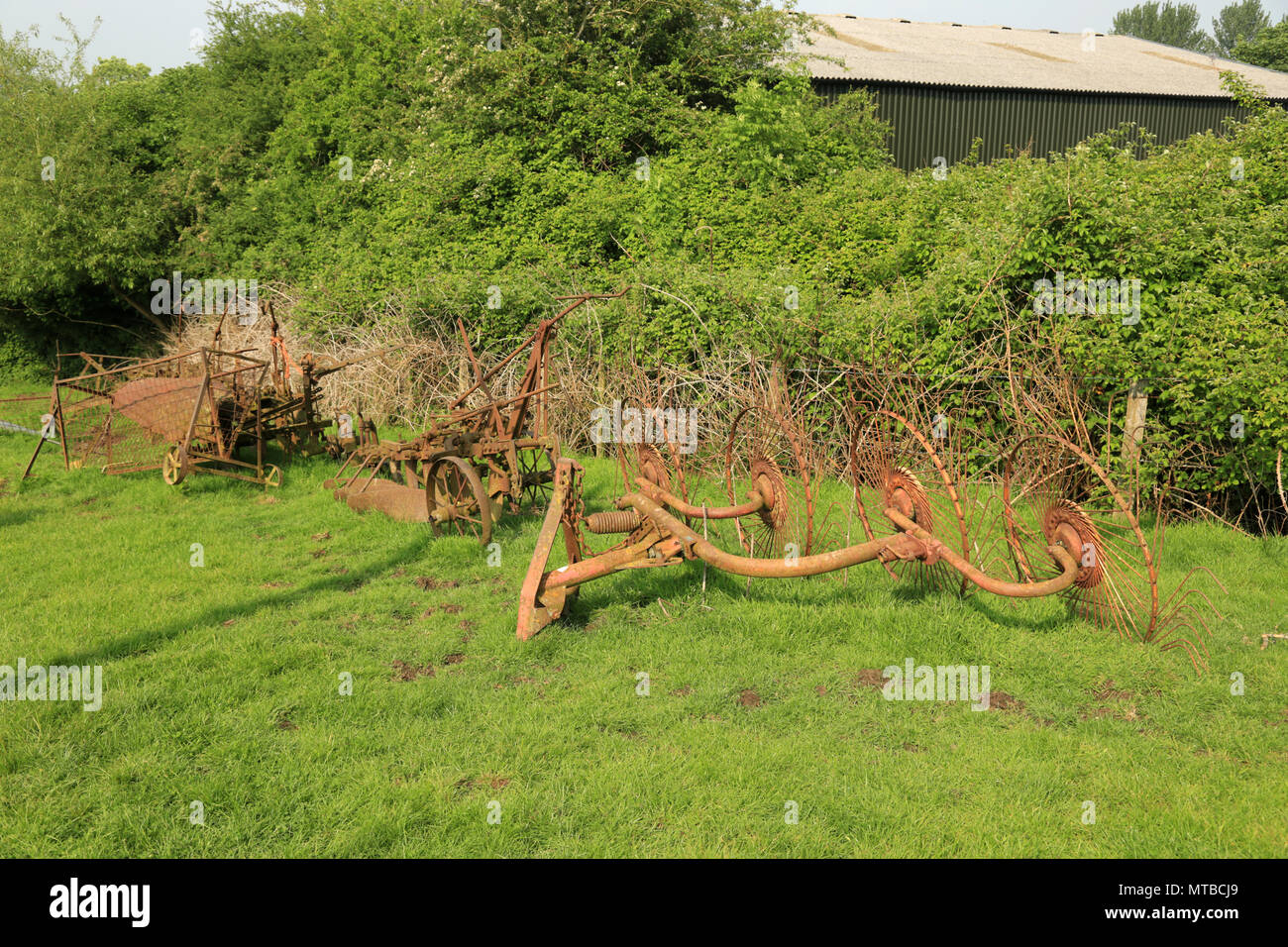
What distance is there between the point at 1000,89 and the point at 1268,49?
2933 cm

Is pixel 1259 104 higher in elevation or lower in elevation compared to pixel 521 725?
higher

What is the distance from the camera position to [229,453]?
8.99 m

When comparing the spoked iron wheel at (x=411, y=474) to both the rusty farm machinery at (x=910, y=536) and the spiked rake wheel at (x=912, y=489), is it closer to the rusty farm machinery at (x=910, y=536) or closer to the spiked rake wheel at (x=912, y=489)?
the rusty farm machinery at (x=910, y=536)

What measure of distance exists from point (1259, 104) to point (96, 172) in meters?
20.4

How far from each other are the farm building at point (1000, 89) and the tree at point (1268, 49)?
17.1m

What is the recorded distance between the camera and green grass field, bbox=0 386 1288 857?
3.32 metres

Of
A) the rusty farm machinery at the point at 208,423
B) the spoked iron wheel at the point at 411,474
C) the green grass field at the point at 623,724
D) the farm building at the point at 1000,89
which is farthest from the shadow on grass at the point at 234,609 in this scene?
the farm building at the point at 1000,89

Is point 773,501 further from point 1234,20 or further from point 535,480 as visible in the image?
point 1234,20

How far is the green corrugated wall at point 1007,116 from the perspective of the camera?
19453 millimetres

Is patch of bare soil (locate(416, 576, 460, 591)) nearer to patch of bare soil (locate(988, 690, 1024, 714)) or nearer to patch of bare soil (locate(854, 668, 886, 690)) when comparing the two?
patch of bare soil (locate(854, 668, 886, 690))

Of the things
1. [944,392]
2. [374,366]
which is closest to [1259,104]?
[944,392]

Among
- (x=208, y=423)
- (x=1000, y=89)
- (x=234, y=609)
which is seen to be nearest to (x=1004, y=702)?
(x=234, y=609)

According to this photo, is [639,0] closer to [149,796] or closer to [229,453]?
[229,453]
